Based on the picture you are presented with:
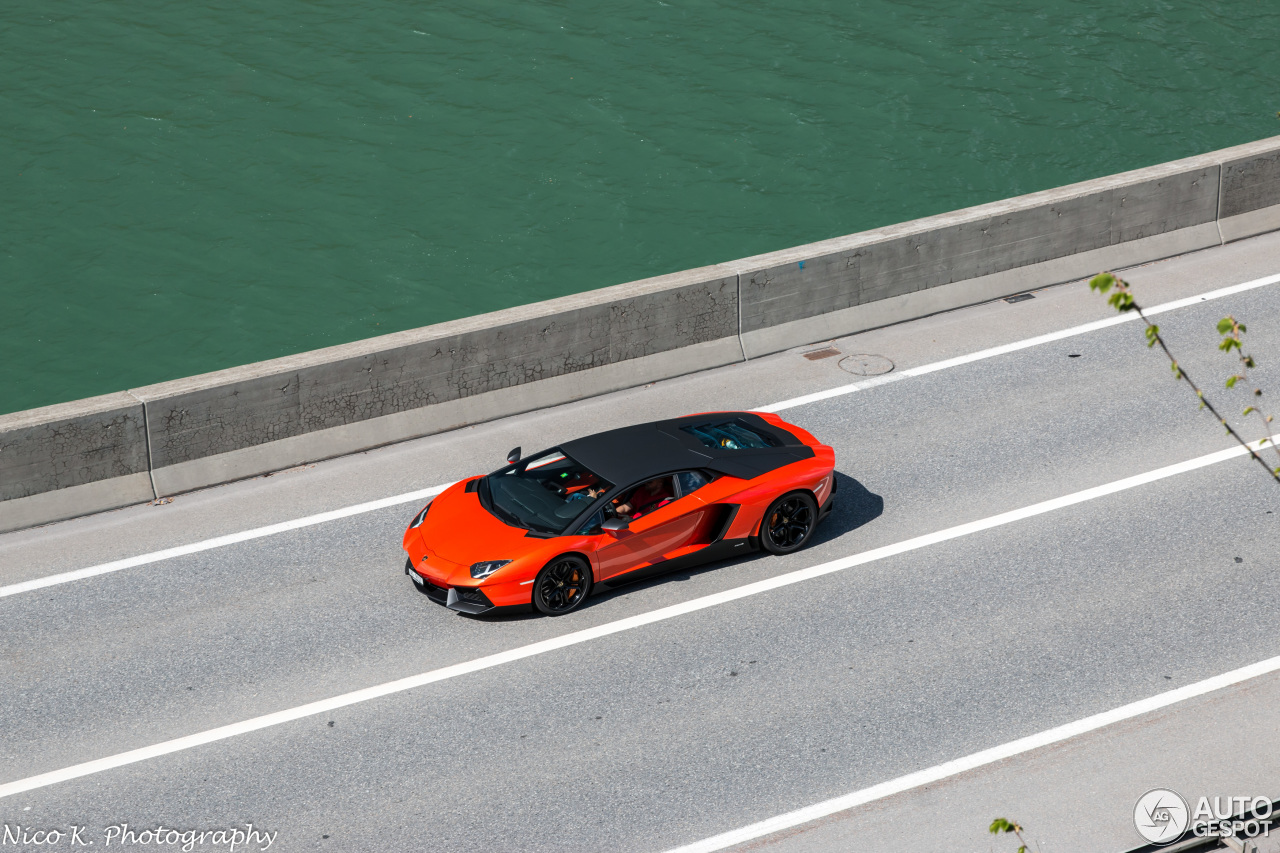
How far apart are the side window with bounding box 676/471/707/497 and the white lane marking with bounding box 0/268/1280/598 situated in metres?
2.87

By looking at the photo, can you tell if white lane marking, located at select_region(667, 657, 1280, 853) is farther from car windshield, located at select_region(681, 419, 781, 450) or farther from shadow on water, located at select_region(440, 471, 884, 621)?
car windshield, located at select_region(681, 419, 781, 450)

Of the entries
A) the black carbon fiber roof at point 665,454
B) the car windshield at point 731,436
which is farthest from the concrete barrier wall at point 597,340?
the car windshield at point 731,436

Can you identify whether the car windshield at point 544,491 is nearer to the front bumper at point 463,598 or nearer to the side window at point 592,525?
the side window at point 592,525

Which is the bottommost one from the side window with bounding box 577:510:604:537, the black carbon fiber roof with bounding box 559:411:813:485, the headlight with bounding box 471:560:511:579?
the headlight with bounding box 471:560:511:579

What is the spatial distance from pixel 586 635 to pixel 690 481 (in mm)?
1624

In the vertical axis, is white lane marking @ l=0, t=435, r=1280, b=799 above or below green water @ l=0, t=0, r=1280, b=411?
below

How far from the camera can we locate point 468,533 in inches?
424

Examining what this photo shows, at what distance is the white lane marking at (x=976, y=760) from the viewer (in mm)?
8375

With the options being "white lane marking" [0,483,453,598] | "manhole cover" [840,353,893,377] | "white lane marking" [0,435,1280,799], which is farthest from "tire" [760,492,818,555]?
"manhole cover" [840,353,893,377]

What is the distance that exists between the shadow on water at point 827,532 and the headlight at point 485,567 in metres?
0.45

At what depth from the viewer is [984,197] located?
2203 cm

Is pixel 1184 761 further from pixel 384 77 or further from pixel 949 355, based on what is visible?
pixel 384 77

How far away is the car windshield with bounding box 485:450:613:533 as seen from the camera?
10734 mm

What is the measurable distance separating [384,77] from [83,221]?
6.77 meters
